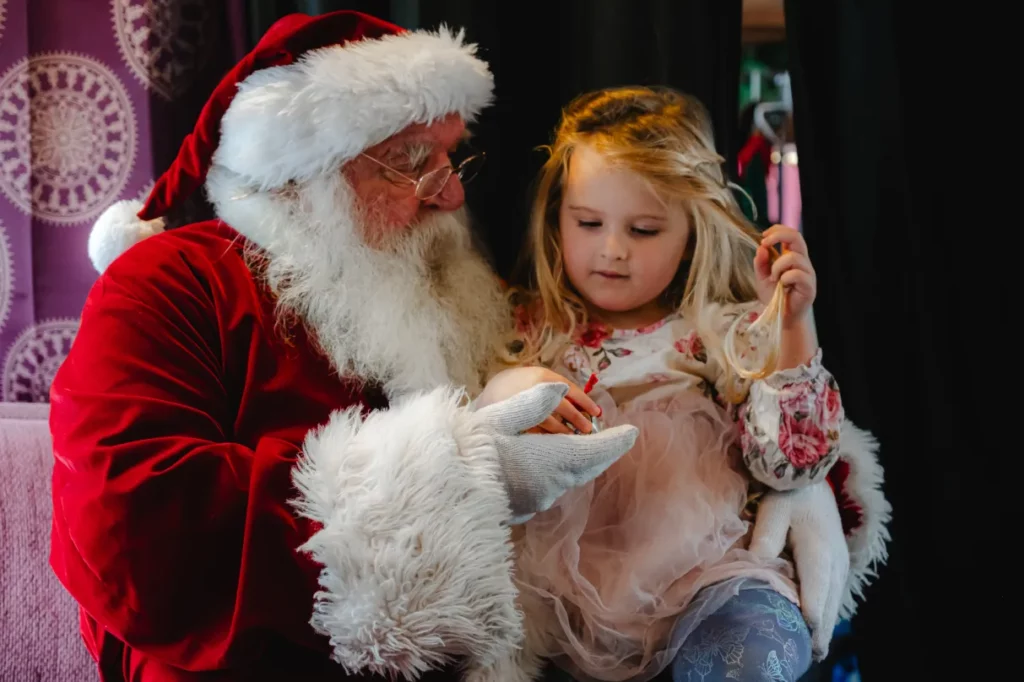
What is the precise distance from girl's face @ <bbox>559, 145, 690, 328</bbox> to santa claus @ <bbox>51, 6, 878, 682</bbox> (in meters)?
0.18

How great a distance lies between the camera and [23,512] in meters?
1.44

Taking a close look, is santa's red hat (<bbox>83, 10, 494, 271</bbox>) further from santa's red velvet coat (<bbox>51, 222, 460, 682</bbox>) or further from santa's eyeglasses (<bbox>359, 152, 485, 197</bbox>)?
santa's red velvet coat (<bbox>51, 222, 460, 682</bbox>)

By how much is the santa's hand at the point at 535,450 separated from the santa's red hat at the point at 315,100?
0.43m

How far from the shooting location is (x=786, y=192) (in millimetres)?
1900

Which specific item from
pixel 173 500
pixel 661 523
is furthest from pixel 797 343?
pixel 173 500

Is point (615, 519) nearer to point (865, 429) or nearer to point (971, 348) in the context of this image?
point (865, 429)

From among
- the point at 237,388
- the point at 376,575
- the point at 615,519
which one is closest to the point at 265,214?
the point at 237,388

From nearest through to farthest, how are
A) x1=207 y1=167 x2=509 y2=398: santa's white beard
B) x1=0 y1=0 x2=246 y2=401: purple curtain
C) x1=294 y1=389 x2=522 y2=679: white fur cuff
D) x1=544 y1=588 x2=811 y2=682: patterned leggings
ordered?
1. x1=294 y1=389 x2=522 y2=679: white fur cuff
2. x1=544 y1=588 x2=811 y2=682: patterned leggings
3. x1=207 y1=167 x2=509 y2=398: santa's white beard
4. x1=0 y1=0 x2=246 y2=401: purple curtain

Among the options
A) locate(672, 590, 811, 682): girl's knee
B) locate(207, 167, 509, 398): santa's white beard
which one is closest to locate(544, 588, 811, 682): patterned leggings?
locate(672, 590, 811, 682): girl's knee

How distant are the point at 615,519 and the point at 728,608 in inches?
7.9

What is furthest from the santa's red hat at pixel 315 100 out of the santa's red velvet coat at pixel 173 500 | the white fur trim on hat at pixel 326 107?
the santa's red velvet coat at pixel 173 500

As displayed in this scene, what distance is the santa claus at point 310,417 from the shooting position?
103 cm

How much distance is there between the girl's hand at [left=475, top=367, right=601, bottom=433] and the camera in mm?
1159

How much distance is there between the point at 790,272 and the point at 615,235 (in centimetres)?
27
